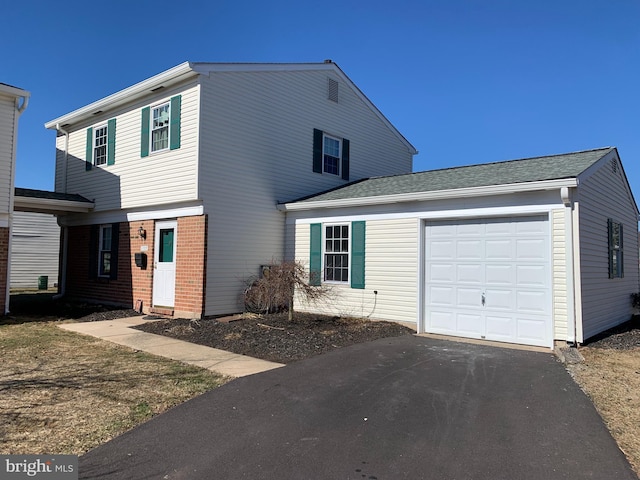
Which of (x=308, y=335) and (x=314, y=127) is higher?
(x=314, y=127)

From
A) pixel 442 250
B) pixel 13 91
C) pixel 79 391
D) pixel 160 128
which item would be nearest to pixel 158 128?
pixel 160 128

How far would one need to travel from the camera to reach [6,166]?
11.6 metres

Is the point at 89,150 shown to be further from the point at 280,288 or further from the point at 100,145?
the point at 280,288

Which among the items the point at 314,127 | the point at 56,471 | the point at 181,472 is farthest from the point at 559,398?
the point at 314,127

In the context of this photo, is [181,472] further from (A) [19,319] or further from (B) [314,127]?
(B) [314,127]

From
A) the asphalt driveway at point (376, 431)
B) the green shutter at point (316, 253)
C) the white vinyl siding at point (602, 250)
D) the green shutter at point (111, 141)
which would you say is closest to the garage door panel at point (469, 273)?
the white vinyl siding at point (602, 250)

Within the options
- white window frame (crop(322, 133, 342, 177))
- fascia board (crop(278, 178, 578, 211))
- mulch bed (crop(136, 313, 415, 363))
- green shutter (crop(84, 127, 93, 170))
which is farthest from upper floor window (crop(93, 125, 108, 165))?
white window frame (crop(322, 133, 342, 177))

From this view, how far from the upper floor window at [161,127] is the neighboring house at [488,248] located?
3.75m

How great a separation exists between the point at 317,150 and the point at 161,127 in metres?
4.93

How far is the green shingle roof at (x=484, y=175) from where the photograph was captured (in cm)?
900

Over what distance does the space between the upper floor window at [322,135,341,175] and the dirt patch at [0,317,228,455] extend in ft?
30.0

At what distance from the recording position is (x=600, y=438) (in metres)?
4.28

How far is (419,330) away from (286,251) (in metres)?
4.81

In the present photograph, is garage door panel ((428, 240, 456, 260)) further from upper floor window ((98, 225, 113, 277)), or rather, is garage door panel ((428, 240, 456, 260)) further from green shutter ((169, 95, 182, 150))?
upper floor window ((98, 225, 113, 277))
